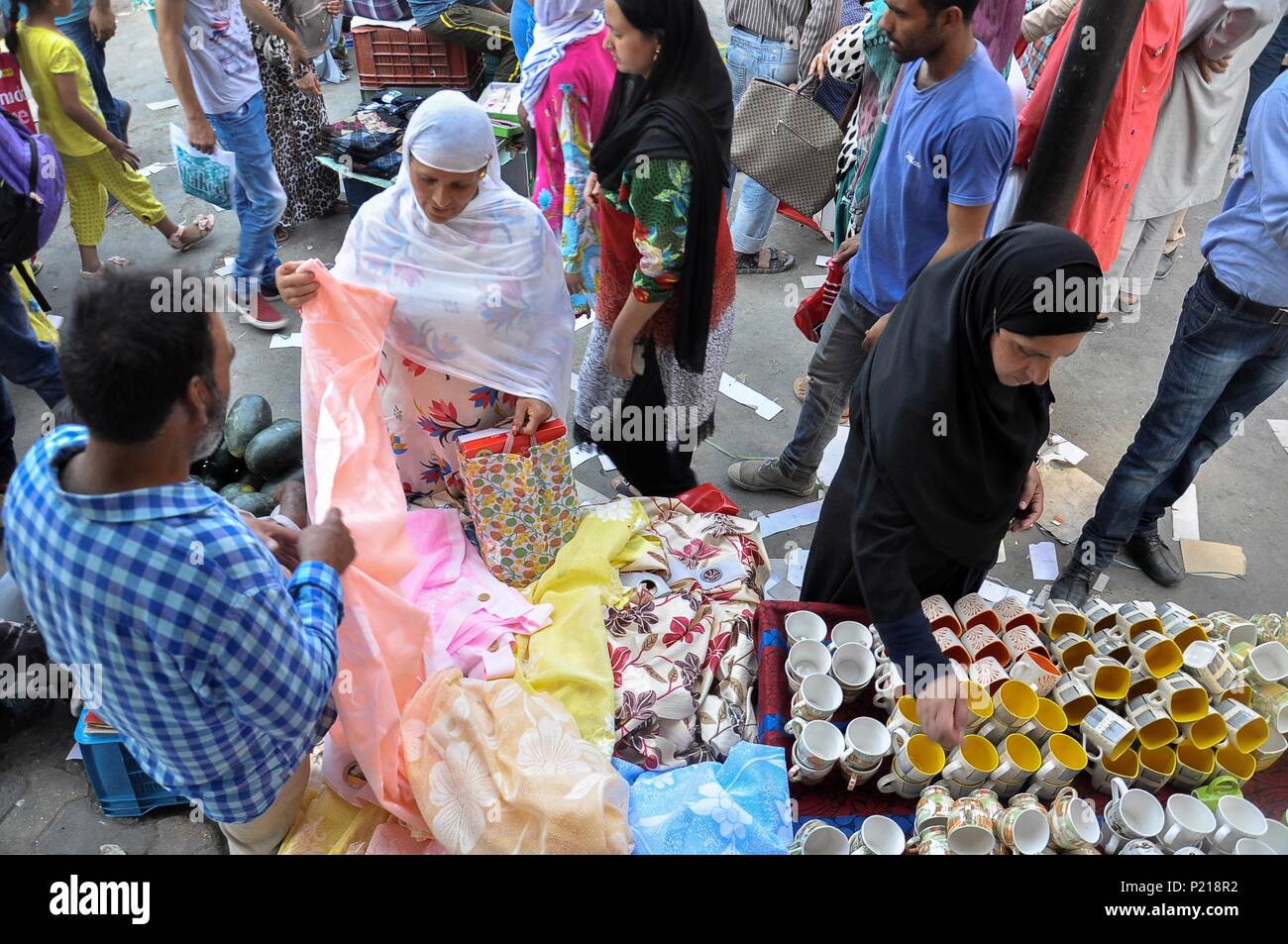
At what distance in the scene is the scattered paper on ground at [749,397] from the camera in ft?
15.8

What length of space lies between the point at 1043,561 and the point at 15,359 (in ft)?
15.0

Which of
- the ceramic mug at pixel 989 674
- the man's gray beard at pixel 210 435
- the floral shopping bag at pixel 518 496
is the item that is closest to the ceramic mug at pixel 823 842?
the ceramic mug at pixel 989 674

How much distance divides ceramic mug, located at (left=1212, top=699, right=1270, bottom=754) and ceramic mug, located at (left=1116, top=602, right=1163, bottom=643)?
10.7 inches

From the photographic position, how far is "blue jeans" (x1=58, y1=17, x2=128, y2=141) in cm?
557

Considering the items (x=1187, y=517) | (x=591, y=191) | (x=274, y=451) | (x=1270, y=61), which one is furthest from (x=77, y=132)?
(x=1270, y=61)

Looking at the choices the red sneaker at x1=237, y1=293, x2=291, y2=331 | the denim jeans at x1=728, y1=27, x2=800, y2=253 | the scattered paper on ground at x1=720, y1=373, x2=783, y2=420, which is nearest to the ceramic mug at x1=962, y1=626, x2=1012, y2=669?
the scattered paper on ground at x1=720, y1=373, x2=783, y2=420

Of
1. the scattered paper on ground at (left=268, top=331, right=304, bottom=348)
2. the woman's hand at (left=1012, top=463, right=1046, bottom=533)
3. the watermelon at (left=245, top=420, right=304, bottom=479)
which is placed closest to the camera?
the woman's hand at (left=1012, top=463, right=1046, bottom=533)

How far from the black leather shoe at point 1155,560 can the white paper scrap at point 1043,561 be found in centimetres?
34

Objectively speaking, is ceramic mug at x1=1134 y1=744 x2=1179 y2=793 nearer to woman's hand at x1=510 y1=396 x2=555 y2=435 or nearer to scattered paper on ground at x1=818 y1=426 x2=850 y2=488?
woman's hand at x1=510 y1=396 x2=555 y2=435

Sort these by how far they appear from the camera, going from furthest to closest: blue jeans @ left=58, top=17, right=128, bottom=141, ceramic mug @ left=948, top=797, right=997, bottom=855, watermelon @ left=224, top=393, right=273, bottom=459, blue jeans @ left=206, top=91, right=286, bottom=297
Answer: blue jeans @ left=58, top=17, right=128, bottom=141, blue jeans @ left=206, top=91, right=286, bottom=297, watermelon @ left=224, top=393, right=273, bottom=459, ceramic mug @ left=948, top=797, right=997, bottom=855
